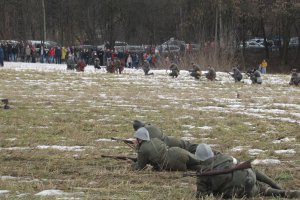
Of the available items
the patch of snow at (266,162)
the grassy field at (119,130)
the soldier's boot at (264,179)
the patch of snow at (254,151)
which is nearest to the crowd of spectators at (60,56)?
the grassy field at (119,130)

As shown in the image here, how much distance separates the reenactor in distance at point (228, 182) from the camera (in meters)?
7.76

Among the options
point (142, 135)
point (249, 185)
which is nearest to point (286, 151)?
point (142, 135)

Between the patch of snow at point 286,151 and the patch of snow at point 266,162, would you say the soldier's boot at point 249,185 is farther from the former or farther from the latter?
the patch of snow at point 286,151

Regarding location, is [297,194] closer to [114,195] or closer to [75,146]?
[114,195]

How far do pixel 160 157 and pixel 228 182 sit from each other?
222 centimetres

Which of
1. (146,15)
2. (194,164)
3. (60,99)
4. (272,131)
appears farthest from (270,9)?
(194,164)

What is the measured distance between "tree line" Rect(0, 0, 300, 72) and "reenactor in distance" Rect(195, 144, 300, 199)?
48699 millimetres

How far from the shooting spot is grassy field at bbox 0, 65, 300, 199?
8.77 m

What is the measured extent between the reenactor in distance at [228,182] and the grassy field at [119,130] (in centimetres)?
29

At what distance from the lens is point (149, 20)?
74.9 m

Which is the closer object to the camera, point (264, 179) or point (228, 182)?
point (228, 182)

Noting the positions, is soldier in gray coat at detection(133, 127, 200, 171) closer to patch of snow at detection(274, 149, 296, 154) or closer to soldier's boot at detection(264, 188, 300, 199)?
soldier's boot at detection(264, 188, 300, 199)

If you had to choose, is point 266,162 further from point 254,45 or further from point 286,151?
point 254,45

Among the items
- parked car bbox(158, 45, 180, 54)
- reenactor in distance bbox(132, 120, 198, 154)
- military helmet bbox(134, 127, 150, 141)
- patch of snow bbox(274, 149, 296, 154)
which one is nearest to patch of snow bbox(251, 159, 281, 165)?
patch of snow bbox(274, 149, 296, 154)
